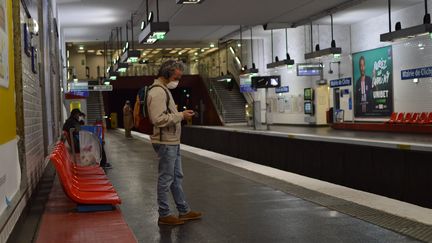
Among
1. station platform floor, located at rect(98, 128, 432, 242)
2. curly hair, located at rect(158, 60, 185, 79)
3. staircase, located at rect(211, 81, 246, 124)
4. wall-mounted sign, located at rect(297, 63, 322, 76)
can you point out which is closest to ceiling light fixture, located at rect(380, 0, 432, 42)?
station platform floor, located at rect(98, 128, 432, 242)

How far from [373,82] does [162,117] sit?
20074 mm

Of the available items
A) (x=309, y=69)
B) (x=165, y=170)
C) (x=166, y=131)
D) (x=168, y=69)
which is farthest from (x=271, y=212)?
(x=309, y=69)

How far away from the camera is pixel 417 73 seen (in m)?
20.2

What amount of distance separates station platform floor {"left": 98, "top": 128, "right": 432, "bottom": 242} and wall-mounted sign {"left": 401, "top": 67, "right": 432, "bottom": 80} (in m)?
12.5

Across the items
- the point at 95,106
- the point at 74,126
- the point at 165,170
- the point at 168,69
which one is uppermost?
the point at 95,106

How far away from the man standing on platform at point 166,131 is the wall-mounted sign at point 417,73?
637 inches

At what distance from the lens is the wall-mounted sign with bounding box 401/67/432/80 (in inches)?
769

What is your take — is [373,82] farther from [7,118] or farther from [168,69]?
[7,118]

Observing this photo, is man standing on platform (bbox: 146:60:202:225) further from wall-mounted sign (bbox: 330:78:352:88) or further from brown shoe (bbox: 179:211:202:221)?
wall-mounted sign (bbox: 330:78:352:88)

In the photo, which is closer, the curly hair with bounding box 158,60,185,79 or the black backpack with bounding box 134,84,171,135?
the black backpack with bounding box 134,84,171,135

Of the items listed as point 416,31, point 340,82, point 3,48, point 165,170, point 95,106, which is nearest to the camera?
point 3,48

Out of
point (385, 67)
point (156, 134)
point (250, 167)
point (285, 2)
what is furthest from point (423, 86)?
point (156, 134)

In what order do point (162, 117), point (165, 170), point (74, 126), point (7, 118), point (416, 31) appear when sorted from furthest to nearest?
point (416, 31) → point (74, 126) → point (165, 170) → point (162, 117) → point (7, 118)

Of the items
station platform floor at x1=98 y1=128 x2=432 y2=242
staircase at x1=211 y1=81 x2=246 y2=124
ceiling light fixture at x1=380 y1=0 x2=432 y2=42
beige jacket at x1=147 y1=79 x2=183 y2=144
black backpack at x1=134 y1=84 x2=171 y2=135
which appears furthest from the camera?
staircase at x1=211 y1=81 x2=246 y2=124
